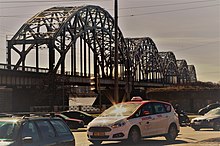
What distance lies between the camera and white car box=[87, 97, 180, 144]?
20.2 m

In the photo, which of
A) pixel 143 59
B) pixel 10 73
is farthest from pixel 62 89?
pixel 143 59

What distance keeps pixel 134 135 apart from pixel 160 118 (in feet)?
6.10

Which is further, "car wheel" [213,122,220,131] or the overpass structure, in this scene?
the overpass structure

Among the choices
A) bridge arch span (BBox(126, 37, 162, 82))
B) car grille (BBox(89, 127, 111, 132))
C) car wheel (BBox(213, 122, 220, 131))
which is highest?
bridge arch span (BBox(126, 37, 162, 82))

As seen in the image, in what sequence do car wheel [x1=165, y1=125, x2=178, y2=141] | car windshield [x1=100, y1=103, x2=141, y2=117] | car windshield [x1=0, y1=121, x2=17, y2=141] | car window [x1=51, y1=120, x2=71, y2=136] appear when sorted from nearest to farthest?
car windshield [x1=0, y1=121, x2=17, y2=141]
car window [x1=51, y1=120, x2=71, y2=136]
car windshield [x1=100, y1=103, x2=141, y2=117]
car wheel [x1=165, y1=125, x2=178, y2=141]

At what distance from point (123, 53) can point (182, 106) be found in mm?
53945

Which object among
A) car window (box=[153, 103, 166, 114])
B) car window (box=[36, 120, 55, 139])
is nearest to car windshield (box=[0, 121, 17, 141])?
car window (box=[36, 120, 55, 139])

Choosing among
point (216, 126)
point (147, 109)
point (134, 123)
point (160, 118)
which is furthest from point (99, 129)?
point (216, 126)

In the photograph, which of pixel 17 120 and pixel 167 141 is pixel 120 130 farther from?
pixel 17 120

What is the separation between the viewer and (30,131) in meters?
11.9

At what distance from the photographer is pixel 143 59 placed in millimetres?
173125

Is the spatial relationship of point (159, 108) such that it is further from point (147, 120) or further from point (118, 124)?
point (118, 124)

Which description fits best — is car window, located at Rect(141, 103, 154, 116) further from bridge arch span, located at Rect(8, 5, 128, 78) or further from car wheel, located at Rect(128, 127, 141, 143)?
bridge arch span, located at Rect(8, 5, 128, 78)

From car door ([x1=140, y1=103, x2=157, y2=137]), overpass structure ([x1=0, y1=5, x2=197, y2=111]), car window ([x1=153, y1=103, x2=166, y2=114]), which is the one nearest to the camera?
car door ([x1=140, y1=103, x2=157, y2=137])
